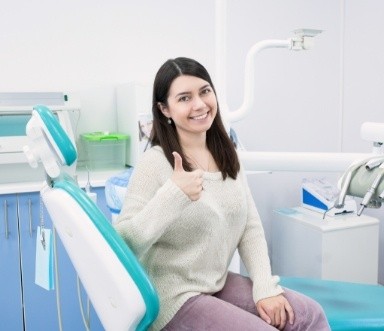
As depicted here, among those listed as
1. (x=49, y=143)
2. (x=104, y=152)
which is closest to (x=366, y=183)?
(x=49, y=143)

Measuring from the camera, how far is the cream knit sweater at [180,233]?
1.08 m

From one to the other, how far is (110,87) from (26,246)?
1.12 m

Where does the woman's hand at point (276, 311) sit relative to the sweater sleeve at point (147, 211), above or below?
below

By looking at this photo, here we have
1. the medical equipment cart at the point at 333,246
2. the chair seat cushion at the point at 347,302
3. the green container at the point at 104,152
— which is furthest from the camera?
the green container at the point at 104,152

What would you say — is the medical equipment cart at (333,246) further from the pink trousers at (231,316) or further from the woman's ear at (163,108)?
the woman's ear at (163,108)

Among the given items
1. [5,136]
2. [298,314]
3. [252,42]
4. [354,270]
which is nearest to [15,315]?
[5,136]

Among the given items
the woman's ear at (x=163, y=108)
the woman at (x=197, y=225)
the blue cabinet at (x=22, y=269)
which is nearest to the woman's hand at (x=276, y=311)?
the woman at (x=197, y=225)

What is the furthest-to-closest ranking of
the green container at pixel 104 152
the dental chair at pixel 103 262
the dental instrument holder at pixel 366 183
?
1. the green container at pixel 104 152
2. the dental instrument holder at pixel 366 183
3. the dental chair at pixel 103 262

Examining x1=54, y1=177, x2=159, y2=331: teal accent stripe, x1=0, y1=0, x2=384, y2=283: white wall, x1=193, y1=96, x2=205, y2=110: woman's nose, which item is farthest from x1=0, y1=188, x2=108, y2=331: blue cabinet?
x1=54, y1=177, x2=159, y2=331: teal accent stripe

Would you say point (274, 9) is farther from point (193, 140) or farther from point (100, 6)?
point (193, 140)

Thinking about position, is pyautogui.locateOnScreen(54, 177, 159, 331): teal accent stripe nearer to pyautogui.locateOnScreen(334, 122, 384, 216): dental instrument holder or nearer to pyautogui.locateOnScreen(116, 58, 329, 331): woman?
pyautogui.locateOnScreen(116, 58, 329, 331): woman

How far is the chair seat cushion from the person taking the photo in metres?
1.51

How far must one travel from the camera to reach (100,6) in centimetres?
286

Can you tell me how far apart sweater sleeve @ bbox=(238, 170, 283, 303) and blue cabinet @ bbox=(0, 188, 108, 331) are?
1186mm
